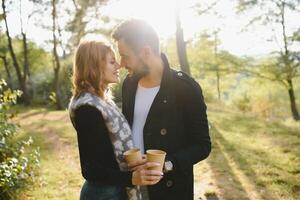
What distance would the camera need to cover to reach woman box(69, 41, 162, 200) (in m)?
2.48

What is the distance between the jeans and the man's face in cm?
79

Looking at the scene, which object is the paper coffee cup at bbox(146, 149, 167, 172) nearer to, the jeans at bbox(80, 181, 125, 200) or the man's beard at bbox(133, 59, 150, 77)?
the jeans at bbox(80, 181, 125, 200)

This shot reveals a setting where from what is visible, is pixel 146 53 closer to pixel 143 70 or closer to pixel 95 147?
pixel 143 70

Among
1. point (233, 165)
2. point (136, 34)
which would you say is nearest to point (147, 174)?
point (136, 34)

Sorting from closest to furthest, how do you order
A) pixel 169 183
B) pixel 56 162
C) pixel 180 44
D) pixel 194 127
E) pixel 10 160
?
pixel 194 127 < pixel 169 183 < pixel 10 160 < pixel 56 162 < pixel 180 44

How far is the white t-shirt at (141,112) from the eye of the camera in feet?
9.45

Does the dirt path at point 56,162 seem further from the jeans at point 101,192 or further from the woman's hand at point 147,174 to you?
the woman's hand at point 147,174

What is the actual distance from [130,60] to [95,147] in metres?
0.64

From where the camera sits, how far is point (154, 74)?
9.45 feet

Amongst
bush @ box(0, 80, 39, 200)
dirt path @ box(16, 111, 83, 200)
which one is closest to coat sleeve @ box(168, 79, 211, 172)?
bush @ box(0, 80, 39, 200)

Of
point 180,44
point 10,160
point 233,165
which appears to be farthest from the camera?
point 180,44

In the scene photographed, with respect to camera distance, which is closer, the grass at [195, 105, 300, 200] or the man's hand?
the man's hand

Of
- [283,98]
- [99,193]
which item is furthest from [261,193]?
[283,98]

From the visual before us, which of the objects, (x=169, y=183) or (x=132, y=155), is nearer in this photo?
(x=132, y=155)
